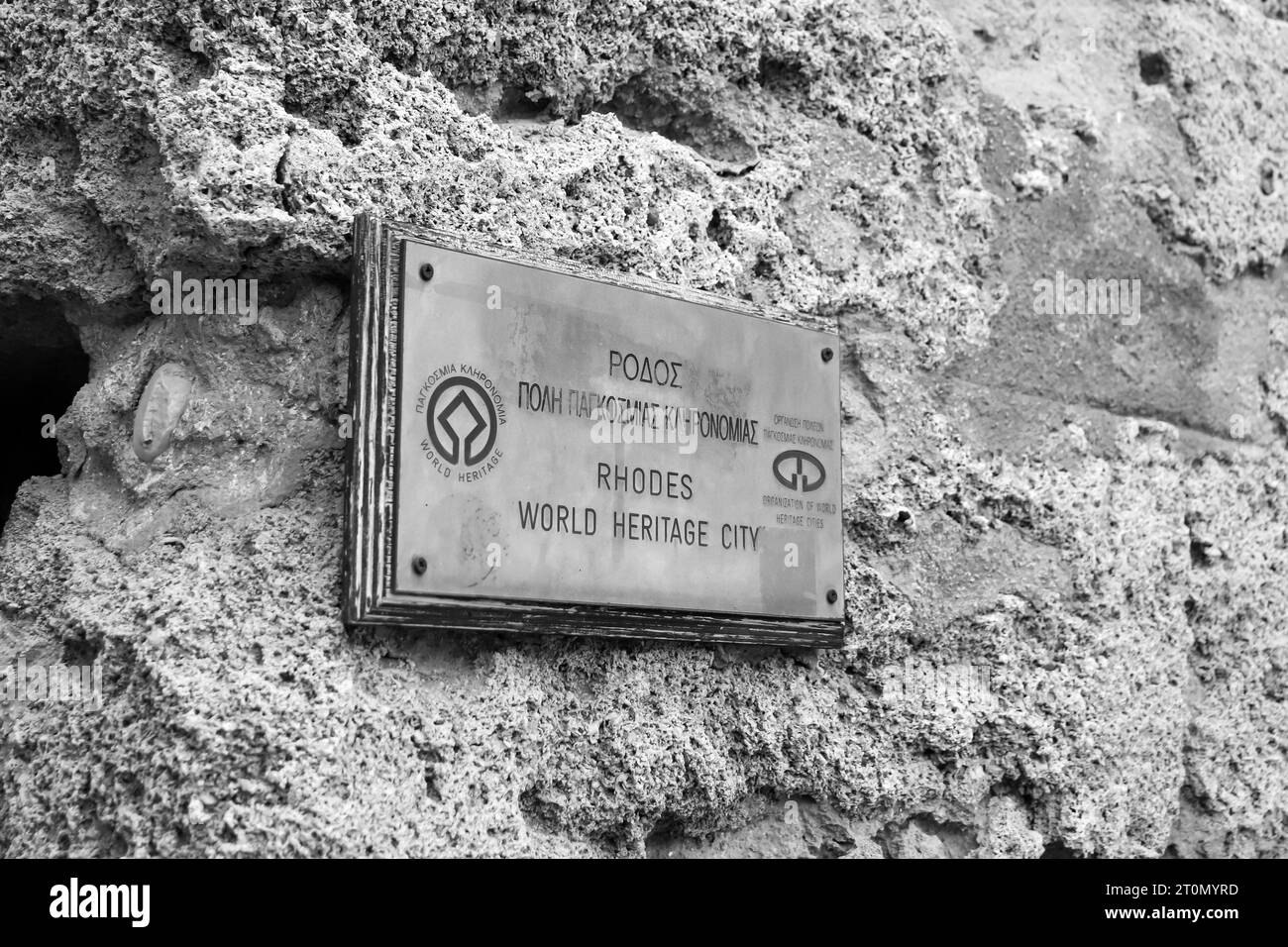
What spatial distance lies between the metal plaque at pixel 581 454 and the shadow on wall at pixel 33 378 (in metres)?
0.58

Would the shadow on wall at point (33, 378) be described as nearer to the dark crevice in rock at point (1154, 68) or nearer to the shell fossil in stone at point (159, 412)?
the shell fossil in stone at point (159, 412)

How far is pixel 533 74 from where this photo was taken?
1.97 m

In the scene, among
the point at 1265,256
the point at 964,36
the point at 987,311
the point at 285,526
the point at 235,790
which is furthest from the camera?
the point at 1265,256

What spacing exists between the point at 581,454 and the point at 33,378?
1027 mm

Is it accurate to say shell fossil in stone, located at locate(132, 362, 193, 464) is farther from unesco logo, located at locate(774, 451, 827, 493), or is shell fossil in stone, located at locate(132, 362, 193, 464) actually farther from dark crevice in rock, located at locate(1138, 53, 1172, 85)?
dark crevice in rock, located at locate(1138, 53, 1172, 85)

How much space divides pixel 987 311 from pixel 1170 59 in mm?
775

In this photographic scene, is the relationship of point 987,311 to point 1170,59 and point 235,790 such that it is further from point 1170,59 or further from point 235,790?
point 235,790

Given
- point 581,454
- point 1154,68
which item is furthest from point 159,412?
point 1154,68

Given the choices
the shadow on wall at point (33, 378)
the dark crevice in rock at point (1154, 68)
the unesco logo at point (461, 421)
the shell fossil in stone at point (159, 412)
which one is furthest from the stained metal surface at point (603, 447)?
the dark crevice in rock at point (1154, 68)

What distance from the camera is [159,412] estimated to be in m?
1.74

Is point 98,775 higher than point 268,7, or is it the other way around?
point 268,7

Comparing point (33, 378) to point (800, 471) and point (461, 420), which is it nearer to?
point (461, 420)

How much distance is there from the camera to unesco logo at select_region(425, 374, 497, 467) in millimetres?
1652
